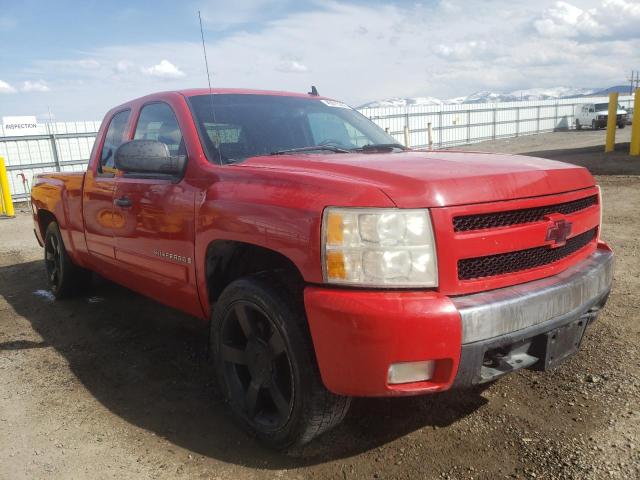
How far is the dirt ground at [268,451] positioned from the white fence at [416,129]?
14.0 metres

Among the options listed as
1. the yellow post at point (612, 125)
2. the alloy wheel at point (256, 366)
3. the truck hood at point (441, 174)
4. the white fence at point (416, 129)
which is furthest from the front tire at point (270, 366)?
the yellow post at point (612, 125)

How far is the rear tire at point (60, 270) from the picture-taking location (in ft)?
15.9

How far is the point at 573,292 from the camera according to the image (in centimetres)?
222

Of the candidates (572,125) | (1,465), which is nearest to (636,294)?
(1,465)

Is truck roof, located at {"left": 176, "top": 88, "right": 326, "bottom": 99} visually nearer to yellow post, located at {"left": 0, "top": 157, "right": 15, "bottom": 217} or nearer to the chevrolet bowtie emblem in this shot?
the chevrolet bowtie emblem

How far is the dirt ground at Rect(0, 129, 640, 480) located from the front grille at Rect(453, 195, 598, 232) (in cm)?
106

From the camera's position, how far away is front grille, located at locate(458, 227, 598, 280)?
2025 millimetres

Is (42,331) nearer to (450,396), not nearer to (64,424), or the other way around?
(64,424)

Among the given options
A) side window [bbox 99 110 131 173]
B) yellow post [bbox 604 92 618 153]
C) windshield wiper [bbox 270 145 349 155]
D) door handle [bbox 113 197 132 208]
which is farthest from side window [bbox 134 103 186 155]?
yellow post [bbox 604 92 618 153]

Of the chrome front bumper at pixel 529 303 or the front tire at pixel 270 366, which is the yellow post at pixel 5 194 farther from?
the chrome front bumper at pixel 529 303

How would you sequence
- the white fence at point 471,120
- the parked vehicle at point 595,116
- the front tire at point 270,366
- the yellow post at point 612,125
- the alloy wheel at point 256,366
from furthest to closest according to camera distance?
the parked vehicle at point 595,116
the white fence at point 471,120
the yellow post at point 612,125
the alloy wheel at point 256,366
the front tire at point 270,366

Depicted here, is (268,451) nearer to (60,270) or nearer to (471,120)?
(60,270)

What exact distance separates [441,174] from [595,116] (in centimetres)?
3837

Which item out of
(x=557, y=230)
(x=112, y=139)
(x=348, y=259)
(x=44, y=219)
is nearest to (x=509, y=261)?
(x=557, y=230)
